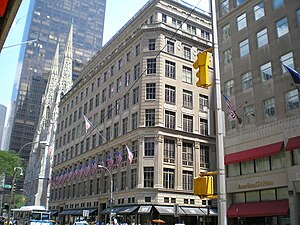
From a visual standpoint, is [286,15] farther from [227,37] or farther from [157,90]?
[157,90]

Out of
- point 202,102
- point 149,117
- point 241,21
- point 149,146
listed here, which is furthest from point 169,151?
point 241,21

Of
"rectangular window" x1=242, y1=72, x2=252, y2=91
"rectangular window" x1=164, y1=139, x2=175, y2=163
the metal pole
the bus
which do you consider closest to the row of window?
"rectangular window" x1=164, y1=139, x2=175, y2=163

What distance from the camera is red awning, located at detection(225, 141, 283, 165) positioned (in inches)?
1059

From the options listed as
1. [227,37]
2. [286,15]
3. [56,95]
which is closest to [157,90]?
[227,37]

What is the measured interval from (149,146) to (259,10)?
2435cm

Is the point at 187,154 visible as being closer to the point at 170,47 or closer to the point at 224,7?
the point at 170,47

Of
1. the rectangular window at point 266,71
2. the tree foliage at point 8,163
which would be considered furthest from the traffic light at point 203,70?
the tree foliage at point 8,163

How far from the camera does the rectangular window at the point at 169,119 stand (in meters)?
50.2

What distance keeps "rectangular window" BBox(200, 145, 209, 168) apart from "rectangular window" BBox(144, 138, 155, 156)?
29.0 feet

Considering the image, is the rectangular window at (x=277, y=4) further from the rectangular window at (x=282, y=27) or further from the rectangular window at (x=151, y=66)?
the rectangular window at (x=151, y=66)

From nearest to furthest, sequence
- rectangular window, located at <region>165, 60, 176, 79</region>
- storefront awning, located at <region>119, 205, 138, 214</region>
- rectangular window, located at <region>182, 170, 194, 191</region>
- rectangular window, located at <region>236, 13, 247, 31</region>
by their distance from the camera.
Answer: rectangular window, located at <region>236, 13, 247, 31</region>, storefront awning, located at <region>119, 205, 138, 214</region>, rectangular window, located at <region>182, 170, 194, 191</region>, rectangular window, located at <region>165, 60, 176, 79</region>

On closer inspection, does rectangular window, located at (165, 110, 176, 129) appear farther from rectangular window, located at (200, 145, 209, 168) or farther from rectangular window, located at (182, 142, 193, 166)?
rectangular window, located at (200, 145, 209, 168)

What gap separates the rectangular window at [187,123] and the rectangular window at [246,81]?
20.8 meters

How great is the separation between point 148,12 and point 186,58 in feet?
34.1
